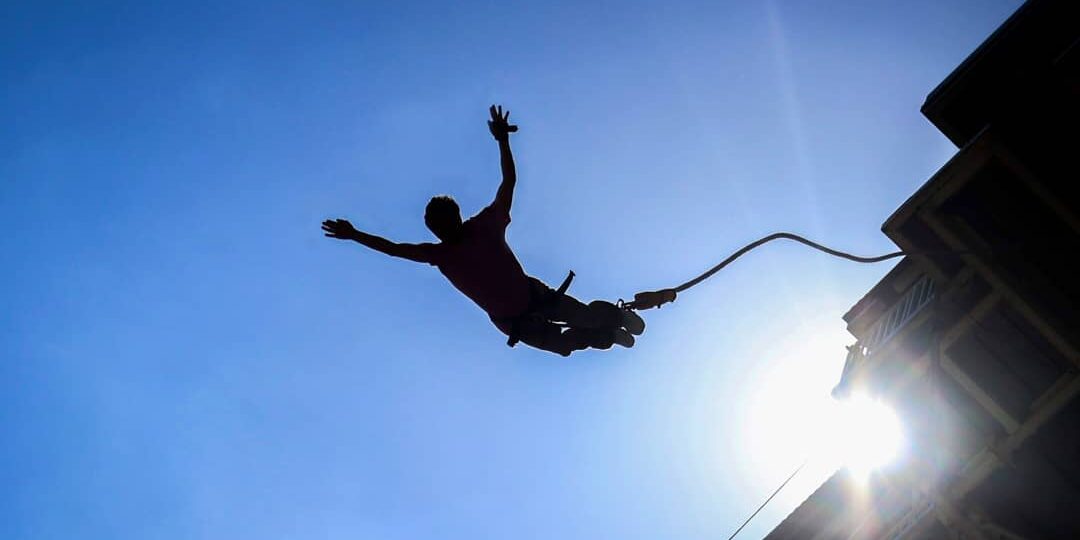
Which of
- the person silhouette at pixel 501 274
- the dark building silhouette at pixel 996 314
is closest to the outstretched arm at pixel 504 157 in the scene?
the person silhouette at pixel 501 274

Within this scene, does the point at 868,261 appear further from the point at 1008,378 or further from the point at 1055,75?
the point at 1055,75

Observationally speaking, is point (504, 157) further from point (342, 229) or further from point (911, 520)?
point (911, 520)

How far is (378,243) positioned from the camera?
→ 8.49 metres

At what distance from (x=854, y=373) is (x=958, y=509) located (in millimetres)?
2185

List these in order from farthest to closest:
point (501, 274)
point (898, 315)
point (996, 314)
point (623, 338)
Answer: point (898, 315)
point (623, 338)
point (501, 274)
point (996, 314)

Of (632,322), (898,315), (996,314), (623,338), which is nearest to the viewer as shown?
(996,314)

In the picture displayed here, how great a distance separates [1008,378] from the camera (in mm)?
8305

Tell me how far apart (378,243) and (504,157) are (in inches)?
58.2

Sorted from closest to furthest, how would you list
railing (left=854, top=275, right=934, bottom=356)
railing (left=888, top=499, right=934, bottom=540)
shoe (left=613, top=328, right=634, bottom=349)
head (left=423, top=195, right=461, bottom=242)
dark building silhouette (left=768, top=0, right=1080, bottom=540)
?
dark building silhouette (left=768, top=0, right=1080, bottom=540)
head (left=423, top=195, right=461, bottom=242)
railing (left=888, top=499, right=934, bottom=540)
shoe (left=613, top=328, right=634, bottom=349)
railing (left=854, top=275, right=934, bottom=356)

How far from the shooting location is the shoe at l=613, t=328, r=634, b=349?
30.9 feet

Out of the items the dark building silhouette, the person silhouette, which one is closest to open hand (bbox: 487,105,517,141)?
the person silhouette

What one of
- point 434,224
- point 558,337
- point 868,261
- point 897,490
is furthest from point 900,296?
point 434,224

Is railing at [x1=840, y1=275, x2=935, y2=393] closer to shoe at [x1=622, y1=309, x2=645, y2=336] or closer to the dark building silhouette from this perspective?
the dark building silhouette

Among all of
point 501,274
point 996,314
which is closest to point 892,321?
point 996,314
